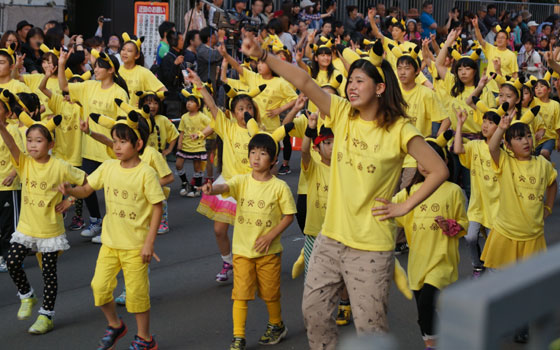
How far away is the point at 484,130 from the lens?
698cm

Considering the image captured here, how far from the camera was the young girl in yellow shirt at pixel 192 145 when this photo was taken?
436 inches

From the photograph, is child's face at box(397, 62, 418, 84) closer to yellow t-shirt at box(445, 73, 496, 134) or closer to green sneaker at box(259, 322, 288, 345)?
yellow t-shirt at box(445, 73, 496, 134)

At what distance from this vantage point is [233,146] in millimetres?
7359

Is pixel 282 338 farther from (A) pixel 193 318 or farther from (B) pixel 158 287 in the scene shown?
(B) pixel 158 287

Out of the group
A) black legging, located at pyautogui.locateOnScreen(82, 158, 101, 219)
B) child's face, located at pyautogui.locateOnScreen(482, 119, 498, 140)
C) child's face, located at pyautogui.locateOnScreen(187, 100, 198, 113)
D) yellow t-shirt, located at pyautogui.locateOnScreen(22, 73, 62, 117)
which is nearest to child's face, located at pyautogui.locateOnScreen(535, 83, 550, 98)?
child's face, located at pyautogui.locateOnScreen(482, 119, 498, 140)

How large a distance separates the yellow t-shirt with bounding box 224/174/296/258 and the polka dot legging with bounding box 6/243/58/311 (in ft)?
4.49

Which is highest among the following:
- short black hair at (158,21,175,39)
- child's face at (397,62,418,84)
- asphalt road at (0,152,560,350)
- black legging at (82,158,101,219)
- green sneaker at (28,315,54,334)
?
short black hair at (158,21,175,39)

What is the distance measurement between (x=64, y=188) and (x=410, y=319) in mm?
2813

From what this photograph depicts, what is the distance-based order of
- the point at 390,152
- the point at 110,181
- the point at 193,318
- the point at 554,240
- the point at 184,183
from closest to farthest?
the point at 390,152, the point at 110,181, the point at 193,318, the point at 554,240, the point at 184,183

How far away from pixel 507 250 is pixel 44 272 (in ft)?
11.2

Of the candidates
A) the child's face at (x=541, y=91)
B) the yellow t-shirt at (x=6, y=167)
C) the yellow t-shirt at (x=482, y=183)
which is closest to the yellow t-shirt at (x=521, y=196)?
the yellow t-shirt at (x=482, y=183)

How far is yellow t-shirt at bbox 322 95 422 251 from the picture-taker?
443 cm

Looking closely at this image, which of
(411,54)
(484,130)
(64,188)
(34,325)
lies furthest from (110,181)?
(411,54)

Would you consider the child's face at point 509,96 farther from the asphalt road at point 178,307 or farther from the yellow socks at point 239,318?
the yellow socks at point 239,318
